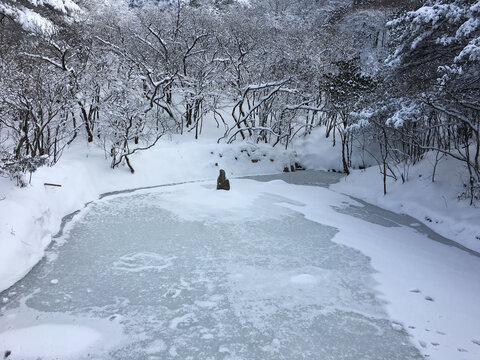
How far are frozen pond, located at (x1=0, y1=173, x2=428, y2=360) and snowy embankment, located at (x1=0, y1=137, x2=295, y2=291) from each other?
53cm

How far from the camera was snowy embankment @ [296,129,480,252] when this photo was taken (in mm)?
10102

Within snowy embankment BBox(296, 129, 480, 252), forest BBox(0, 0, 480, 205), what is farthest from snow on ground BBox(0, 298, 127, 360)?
snowy embankment BBox(296, 129, 480, 252)

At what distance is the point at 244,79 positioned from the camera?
992 inches

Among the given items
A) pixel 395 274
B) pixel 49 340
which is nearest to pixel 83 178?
pixel 49 340

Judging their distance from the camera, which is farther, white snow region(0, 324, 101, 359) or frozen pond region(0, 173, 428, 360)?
frozen pond region(0, 173, 428, 360)

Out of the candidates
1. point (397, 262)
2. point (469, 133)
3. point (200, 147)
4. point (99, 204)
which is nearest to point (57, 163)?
point (99, 204)

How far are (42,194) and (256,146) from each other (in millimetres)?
13888

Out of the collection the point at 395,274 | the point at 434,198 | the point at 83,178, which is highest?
the point at 83,178

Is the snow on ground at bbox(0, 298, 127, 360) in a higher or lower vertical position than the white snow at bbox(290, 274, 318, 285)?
lower

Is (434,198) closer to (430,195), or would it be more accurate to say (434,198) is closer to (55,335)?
(430,195)

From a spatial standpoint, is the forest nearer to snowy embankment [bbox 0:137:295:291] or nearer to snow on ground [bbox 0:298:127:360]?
snowy embankment [bbox 0:137:295:291]

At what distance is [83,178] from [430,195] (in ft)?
43.3

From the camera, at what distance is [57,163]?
13.5 m

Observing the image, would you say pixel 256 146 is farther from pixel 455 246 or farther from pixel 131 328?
pixel 131 328
